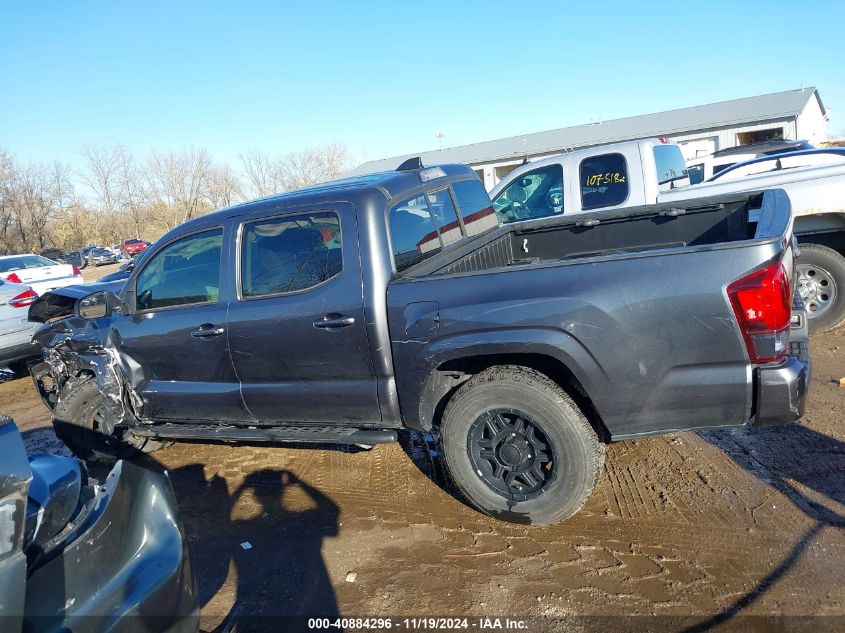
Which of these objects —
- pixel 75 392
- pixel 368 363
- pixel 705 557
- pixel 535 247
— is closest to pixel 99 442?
pixel 75 392

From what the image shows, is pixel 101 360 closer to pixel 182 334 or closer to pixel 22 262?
pixel 182 334

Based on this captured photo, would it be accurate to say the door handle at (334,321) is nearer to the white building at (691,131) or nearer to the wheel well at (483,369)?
the wheel well at (483,369)

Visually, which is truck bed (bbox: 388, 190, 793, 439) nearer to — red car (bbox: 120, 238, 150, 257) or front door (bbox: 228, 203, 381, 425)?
front door (bbox: 228, 203, 381, 425)

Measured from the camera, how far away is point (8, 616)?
1481mm

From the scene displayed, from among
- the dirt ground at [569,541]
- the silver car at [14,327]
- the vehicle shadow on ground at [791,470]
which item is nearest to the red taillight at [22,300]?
the silver car at [14,327]

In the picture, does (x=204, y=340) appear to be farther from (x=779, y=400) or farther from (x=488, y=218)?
(x=779, y=400)

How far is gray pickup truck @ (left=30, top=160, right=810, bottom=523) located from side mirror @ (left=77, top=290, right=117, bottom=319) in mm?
14

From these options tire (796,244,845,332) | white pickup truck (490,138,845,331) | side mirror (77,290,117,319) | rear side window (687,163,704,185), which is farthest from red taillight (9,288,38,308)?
rear side window (687,163,704,185)

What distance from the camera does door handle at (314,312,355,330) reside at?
3.26 m

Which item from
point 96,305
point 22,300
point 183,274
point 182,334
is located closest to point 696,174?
point 183,274

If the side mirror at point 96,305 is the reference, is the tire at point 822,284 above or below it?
below

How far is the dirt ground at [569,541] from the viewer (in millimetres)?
2586

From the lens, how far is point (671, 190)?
655cm

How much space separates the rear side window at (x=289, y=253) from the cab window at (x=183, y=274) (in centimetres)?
26
